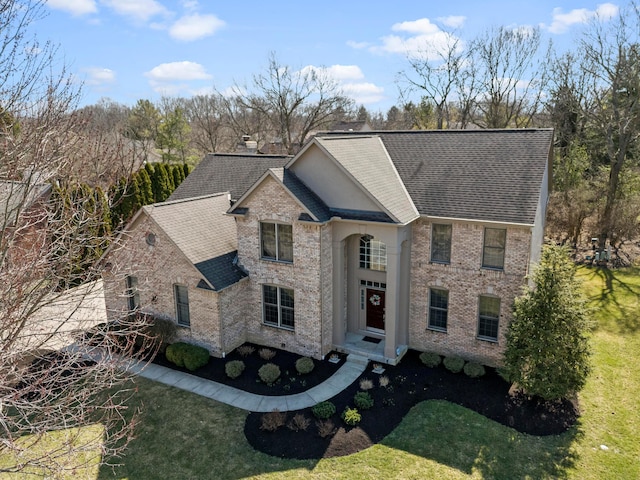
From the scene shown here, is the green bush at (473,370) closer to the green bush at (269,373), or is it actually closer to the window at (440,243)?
the window at (440,243)

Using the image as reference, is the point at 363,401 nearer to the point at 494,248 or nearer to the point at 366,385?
the point at 366,385

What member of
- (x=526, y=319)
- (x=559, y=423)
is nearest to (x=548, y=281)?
(x=526, y=319)

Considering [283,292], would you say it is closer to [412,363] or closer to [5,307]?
[412,363]

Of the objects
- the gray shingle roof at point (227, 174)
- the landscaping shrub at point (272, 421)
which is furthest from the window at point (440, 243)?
the gray shingle roof at point (227, 174)

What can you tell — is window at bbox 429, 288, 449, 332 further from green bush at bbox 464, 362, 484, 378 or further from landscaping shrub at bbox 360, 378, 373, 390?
landscaping shrub at bbox 360, 378, 373, 390

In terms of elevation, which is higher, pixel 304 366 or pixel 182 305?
pixel 182 305

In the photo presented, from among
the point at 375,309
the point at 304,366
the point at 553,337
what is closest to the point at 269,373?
the point at 304,366
